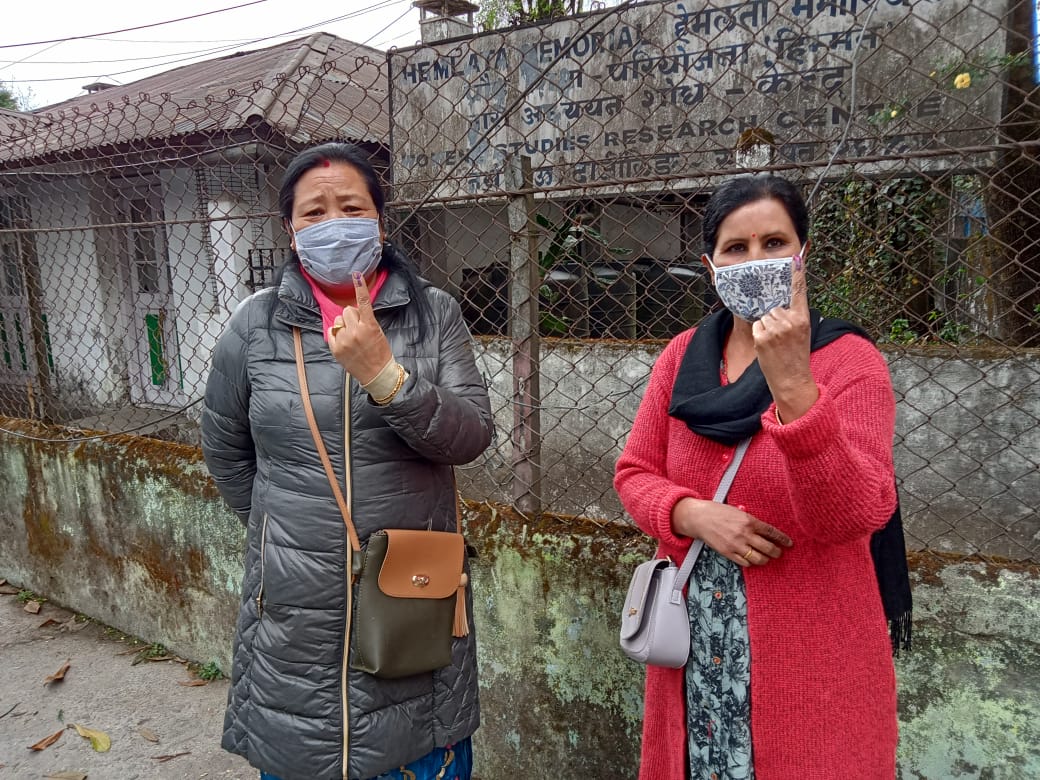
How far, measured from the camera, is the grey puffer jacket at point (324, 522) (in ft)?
5.15

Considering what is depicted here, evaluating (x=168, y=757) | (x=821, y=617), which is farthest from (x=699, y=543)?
(x=168, y=757)

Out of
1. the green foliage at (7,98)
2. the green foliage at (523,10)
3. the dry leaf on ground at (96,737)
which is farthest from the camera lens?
the green foliage at (7,98)

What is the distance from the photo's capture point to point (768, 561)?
1.35 meters

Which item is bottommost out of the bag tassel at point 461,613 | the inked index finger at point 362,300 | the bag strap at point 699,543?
the bag tassel at point 461,613

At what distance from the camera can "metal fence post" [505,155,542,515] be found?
2.16 m

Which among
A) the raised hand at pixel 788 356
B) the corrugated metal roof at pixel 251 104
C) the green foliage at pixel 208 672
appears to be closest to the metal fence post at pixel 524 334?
the raised hand at pixel 788 356

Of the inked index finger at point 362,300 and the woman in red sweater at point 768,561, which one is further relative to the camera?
the inked index finger at point 362,300

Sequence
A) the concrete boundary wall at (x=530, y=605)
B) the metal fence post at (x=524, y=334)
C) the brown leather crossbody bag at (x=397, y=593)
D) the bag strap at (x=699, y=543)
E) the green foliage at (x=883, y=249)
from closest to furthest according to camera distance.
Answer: the bag strap at (x=699, y=543) → the brown leather crossbody bag at (x=397, y=593) → the concrete boundary wall at (x=530, y=605) → the metal fence post at (x=524, y=334) → the green foliage at (x=883, y=249)

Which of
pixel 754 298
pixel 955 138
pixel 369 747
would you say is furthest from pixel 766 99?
pixel 369 747

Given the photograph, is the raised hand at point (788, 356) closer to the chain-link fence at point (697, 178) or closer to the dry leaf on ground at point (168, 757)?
the chain-link fence at point (697, 178)

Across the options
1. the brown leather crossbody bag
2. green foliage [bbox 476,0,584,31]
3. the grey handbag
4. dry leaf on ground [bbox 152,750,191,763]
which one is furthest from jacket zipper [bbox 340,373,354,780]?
green foliage [bbox 476,0,584,31]

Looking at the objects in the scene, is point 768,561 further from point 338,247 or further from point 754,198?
point 338,247

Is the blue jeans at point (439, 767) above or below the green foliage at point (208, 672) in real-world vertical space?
above

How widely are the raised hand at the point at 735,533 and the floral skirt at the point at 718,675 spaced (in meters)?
0.08
